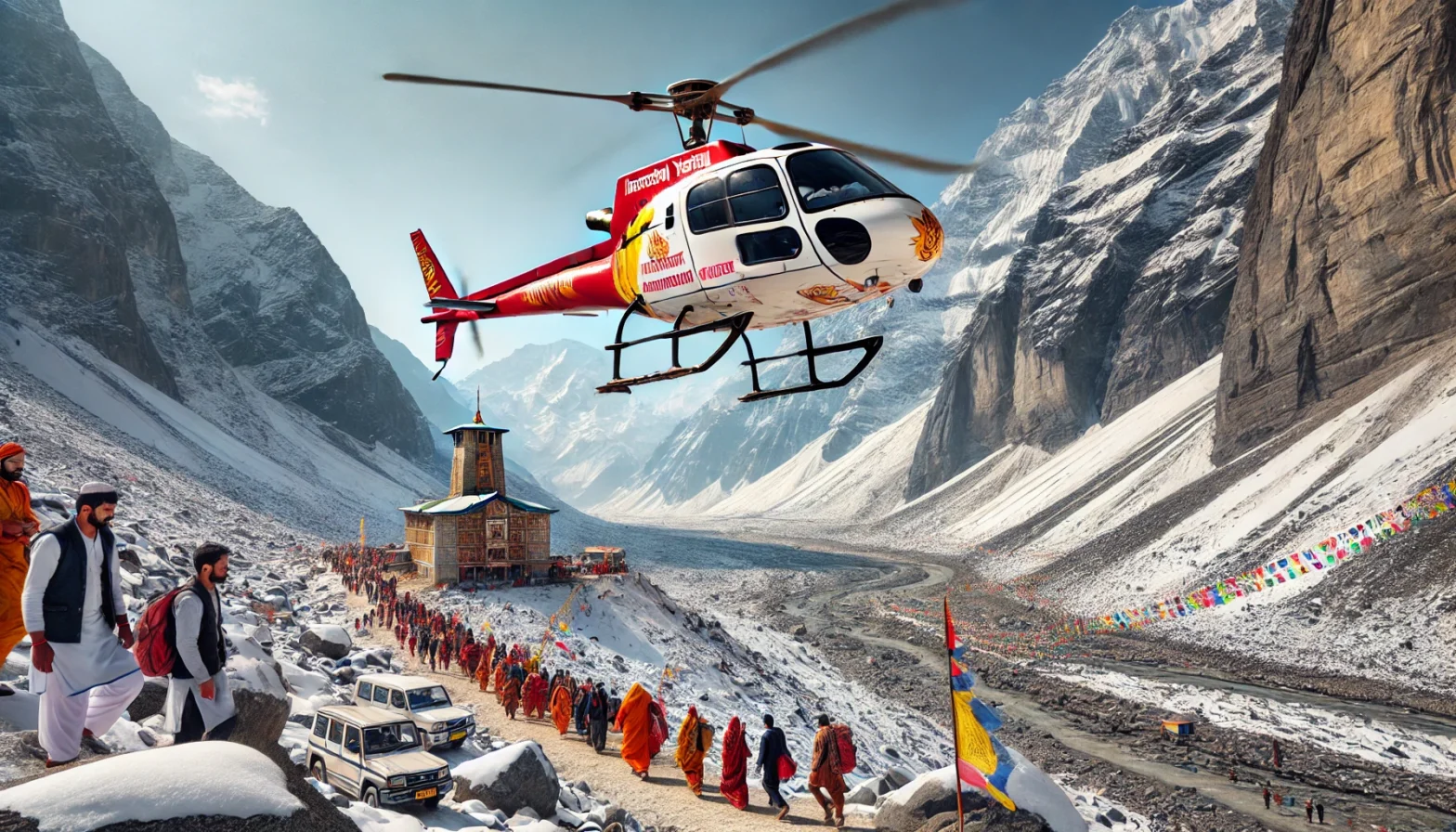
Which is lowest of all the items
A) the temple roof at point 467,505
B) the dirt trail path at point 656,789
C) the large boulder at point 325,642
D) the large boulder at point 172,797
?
the dirt trail path at point 656,789

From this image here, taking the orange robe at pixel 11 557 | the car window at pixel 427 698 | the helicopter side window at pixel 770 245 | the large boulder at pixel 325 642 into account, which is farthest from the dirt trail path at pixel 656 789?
the orange robe at pixel 11 557

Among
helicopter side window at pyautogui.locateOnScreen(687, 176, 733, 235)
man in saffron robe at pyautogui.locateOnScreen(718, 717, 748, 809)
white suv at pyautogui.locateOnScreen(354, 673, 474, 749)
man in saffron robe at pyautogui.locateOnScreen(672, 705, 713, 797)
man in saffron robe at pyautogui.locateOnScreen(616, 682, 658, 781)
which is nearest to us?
helicopter side window at pyautogui.locateOnScreen(687, 176, 733, 235)

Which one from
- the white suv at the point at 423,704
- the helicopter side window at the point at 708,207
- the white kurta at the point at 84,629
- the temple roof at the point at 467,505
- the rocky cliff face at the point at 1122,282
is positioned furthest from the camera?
the rocky cliff face at the point at 1122,282

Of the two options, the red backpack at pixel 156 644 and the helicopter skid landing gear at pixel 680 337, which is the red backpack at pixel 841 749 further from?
the red backpack at pixel 156 644

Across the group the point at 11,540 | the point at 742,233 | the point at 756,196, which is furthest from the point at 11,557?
the point at 756,196

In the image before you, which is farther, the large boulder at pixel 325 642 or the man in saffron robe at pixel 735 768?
the large boulder at pixel 325 642

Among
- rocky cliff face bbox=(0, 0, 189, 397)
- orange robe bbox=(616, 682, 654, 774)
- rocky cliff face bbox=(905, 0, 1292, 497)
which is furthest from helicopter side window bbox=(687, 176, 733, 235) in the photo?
rocky cliff face bbox=(0, 0, 189, 397)

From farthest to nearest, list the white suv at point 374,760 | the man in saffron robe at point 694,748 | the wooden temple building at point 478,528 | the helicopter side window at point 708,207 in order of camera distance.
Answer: the wooden temple building at point 478,528, the man in saffron robe at point 694,748, the white suv at point 374,760, the helicopter side window at point 708,207

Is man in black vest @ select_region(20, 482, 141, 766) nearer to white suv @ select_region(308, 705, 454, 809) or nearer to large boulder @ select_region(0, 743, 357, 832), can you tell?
large boulder @ select_region(0, 743, 357, 832)
